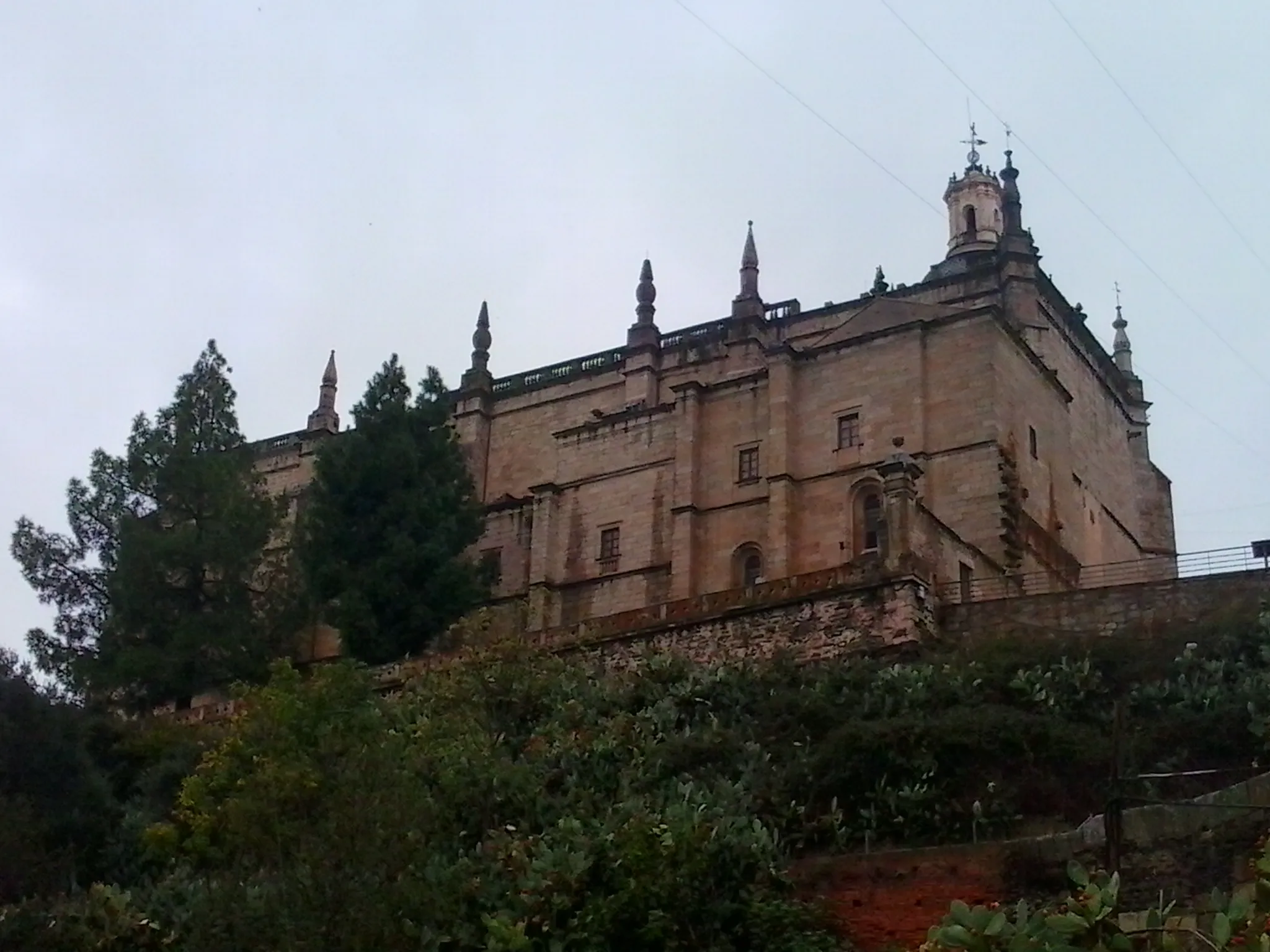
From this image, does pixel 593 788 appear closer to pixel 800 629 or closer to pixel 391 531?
pixel 800 629

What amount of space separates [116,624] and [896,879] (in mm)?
22420

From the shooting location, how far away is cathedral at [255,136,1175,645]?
120 feet

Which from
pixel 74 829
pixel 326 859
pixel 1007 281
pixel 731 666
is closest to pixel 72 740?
pixel 74 829

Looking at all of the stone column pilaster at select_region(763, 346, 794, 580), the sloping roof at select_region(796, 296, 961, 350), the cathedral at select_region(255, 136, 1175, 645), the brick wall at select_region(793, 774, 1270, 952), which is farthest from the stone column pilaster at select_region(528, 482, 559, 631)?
the brick wall at select_region(793, 774, 1270, 952)

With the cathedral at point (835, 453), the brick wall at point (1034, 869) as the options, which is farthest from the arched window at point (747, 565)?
the brick wall at point (1034, 869)

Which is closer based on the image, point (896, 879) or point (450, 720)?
point (896, 879)

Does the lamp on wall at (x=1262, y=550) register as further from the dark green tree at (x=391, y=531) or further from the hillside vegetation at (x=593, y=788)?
the dark green tree at (x=391, y=531)

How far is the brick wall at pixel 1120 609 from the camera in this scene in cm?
2664

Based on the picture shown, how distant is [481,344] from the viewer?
52.0 meters

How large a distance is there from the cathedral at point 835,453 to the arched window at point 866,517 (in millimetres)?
52

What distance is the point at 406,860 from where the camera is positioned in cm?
1775

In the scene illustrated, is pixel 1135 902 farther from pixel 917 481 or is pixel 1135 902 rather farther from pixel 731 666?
pixel 917 481

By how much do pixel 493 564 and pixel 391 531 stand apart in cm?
527

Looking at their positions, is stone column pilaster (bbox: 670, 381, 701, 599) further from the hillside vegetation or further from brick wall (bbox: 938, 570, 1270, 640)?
brick wall (bbox: 938, 570, 1270, 640)
